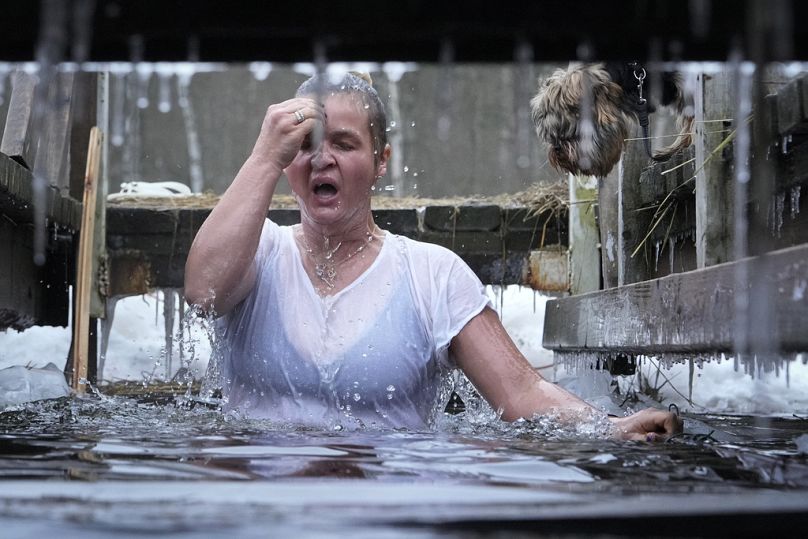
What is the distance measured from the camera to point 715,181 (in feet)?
13.9

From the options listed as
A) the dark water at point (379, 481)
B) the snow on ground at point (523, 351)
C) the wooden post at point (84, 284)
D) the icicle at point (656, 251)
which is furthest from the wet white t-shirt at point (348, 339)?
the wooden post at point (84, 284)

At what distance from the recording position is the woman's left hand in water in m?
3.16

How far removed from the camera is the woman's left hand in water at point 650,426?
10.4 feet

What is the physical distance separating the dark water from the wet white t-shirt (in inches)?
8.5

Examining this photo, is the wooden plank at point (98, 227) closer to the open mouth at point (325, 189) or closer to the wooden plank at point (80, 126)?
the wooden plank at point (80, 126)

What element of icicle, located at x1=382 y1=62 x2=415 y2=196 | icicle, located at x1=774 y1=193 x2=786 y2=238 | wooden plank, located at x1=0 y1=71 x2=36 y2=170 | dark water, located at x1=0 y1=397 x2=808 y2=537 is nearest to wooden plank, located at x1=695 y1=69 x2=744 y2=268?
icicle, located at x1=774 y1=193 x2=786 y2=238

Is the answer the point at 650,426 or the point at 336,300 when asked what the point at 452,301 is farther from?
the point at 650,426

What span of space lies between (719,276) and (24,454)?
197cm

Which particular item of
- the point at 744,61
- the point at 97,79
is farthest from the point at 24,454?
the point at 97,79

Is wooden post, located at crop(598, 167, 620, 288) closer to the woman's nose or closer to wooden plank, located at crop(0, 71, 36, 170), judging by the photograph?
the woman's nose

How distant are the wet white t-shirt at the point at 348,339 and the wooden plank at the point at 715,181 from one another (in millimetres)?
1007

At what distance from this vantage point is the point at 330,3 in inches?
71.1

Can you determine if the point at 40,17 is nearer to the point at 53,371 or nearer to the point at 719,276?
the point at 719,276

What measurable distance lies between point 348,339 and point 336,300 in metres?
0.18
